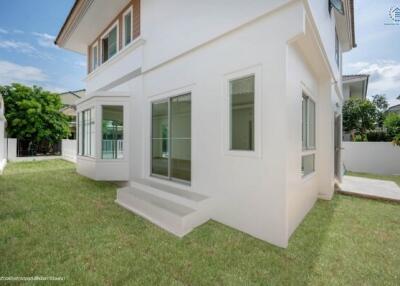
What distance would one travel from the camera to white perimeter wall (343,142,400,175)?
35.0ft

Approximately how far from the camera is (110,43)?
905 centimetres

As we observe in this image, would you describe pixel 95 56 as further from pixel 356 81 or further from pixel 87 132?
pixel 356 81

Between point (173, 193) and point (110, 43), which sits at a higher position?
point (110, 43)

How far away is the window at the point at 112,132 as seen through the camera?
7.32 m

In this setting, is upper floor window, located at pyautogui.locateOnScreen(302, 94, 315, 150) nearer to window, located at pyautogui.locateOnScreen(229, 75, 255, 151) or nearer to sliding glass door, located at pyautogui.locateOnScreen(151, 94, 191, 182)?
window, located at pyautogui.locateOnScreen(229, 75, 255, 151)

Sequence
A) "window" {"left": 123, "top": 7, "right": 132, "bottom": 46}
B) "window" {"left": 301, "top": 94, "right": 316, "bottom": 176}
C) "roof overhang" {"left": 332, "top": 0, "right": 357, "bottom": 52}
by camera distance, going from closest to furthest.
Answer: "window" {"left": 301, "top": 94, "right": 316, "bottom": 176}
"roof overhang" {"left": 332, "top": 0, "right": 357, "bottom": 52}
"window" {"left": 123, "top": 7, "right": 132, "bottom": 46}

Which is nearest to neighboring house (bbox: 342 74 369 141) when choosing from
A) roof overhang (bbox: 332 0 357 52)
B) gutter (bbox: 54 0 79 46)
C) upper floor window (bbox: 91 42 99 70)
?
roof overhang (bbox: 332 0 357 52)

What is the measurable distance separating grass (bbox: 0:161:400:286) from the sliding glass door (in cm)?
153

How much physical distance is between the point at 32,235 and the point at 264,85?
15.5 feet

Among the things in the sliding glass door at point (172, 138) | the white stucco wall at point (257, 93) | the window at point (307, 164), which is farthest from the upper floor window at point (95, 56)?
the window at point (307, 164)

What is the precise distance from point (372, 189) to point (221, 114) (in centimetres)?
642

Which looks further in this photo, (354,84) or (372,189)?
(354,84)

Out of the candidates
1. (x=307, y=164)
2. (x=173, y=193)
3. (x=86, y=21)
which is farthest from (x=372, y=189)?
(x=86, y=21)

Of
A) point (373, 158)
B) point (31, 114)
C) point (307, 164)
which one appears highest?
point (31, 114)
